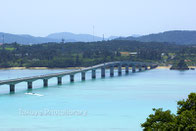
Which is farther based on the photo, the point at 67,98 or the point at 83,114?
the point at 67,98

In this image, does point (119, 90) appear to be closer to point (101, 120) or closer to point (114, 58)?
point (101, 120)

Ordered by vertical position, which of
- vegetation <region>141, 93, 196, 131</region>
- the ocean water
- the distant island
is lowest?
the ocean water

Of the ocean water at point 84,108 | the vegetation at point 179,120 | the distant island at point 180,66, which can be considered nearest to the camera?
the vegetation at point 179,120

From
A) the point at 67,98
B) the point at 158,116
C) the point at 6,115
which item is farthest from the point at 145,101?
the point at 158,116

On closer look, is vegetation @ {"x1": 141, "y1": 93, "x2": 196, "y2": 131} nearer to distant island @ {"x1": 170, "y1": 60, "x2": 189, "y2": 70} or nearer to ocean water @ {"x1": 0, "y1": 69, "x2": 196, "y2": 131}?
ocean water @ {"x1": 0, "y1": 69, "x2": 196, "y2": 131}

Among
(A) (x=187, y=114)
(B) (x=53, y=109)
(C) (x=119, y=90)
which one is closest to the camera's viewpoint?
(A) (x=187, y=114)

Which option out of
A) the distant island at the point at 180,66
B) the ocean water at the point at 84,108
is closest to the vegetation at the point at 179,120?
the ocean water at the point at 84,108

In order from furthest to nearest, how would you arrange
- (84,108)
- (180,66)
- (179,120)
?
(180,66) → (84,108) → (179,120)

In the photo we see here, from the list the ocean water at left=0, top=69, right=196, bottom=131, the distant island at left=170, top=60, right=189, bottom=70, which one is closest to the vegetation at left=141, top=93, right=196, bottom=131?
the ocean water at left=0, top=69, right=196, bottom=131

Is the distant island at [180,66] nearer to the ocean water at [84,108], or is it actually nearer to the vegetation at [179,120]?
the ocean water at [84,108]

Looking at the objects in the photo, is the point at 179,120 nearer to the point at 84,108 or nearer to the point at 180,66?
the point at 84,108

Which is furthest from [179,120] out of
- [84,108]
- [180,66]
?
[180,66]
